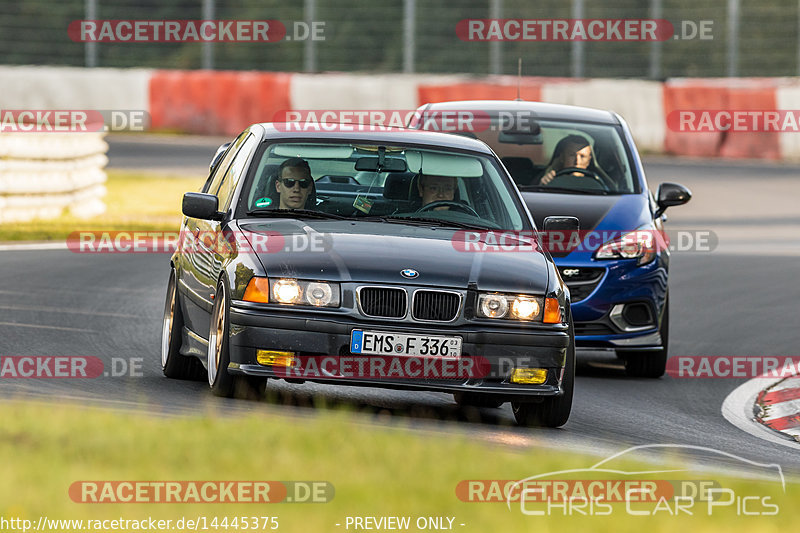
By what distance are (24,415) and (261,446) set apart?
115 centimetres

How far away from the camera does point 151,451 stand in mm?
6297

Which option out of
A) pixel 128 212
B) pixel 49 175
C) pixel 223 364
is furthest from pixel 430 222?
pixel 128 212

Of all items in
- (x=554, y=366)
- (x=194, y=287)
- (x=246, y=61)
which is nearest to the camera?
(x=554, y=366)

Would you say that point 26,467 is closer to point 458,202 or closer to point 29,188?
point 458,202

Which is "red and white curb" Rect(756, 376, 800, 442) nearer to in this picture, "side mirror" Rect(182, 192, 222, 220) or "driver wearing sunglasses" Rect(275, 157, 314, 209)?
"driver wearing sunglasses" Rect(275, 157, 314, 209)

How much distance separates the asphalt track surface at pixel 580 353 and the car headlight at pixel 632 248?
852 millimetres

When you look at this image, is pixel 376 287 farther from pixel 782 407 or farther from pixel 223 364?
pixel 782 407

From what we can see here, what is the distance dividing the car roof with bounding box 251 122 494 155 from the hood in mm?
848

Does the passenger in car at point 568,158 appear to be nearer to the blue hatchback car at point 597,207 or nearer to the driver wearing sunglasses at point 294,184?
the blue hatchback car at point 597,207

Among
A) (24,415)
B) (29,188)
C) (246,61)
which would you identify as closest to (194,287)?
(24,415)

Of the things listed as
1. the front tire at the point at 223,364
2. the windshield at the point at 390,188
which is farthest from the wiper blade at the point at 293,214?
the front tire at the point at 223,364

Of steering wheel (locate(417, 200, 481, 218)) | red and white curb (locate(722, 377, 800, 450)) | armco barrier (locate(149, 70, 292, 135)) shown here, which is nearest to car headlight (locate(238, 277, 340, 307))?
steering wheel (locate(417, 200, 481, 218))

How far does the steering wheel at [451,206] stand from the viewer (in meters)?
9.23

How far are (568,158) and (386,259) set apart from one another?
4.59 metres
